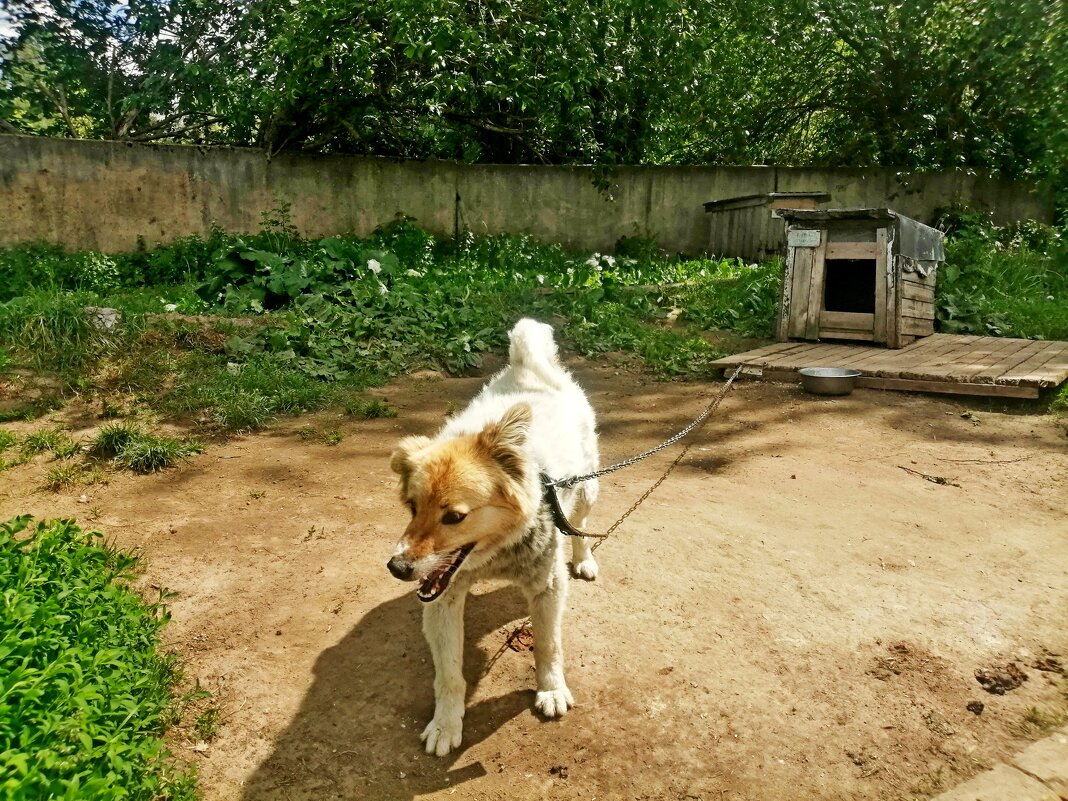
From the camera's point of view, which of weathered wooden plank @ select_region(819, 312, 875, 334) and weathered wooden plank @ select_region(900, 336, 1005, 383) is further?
weathered wooden plank @ select_region(819, 312, 875, 334)

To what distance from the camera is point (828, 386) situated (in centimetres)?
694

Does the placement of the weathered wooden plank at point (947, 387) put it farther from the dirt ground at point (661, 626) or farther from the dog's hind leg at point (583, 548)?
the dog's hind leg at point (583, 548)

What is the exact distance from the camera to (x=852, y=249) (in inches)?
326

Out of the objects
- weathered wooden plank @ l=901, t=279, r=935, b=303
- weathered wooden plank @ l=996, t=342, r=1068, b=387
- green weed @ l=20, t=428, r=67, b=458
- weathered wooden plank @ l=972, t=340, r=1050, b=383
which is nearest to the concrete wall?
weathered wooden plank @ l=901, t=279, r=935, b=303

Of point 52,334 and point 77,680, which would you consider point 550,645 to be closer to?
point 77,680

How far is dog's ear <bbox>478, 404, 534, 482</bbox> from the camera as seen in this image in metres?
2.59

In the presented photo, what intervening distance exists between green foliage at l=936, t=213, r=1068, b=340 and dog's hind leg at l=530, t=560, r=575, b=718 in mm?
8826

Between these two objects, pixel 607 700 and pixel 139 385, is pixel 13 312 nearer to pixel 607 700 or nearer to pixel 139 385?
pixel 139 385

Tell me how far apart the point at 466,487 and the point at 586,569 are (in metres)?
1.46

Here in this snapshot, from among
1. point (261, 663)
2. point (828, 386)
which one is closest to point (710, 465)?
point (828, 386)

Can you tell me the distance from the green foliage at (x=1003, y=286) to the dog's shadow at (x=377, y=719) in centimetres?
878

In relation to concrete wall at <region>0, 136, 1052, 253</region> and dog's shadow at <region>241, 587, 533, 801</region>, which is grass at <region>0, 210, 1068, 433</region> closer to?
concrete wall at <region>0, 136, 1052, 253</region>

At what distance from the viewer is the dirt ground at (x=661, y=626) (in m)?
2.52

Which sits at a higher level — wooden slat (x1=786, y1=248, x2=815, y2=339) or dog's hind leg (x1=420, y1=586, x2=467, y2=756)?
wooden slat (x1=786, y1=248, x2=815, y2=339)
